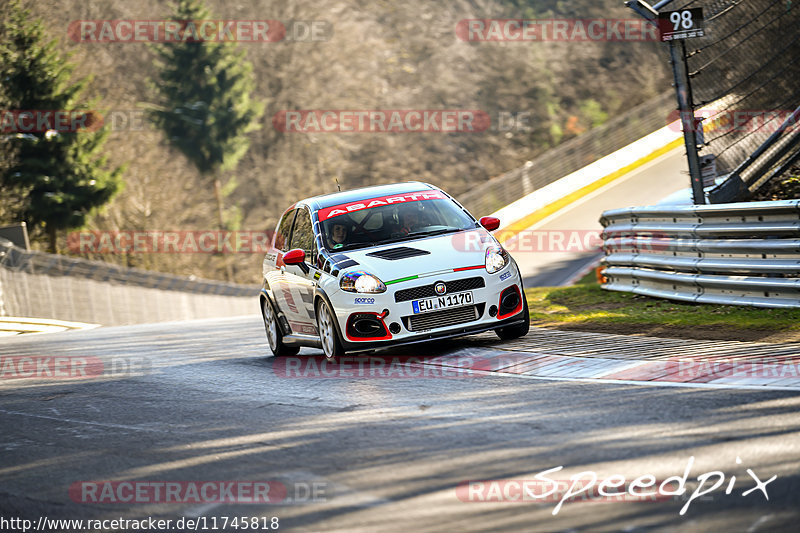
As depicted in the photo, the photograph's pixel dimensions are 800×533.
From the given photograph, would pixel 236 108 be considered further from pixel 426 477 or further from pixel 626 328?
pixel 426 477

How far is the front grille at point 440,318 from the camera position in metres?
9.87

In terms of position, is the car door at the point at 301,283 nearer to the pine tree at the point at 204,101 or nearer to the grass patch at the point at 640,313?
the grass patch at the point at 640,313

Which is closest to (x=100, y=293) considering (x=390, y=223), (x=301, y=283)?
(x=301, y=283)

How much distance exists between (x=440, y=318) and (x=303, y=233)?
2.53 m

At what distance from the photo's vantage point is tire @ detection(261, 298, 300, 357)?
12320mm

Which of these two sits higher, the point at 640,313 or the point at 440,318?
the point at 440,318

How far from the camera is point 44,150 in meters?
48.2

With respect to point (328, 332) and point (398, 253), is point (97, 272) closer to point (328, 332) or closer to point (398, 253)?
point (328, 332)

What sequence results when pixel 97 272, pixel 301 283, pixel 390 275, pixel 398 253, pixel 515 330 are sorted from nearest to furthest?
1. pixel 390 275
2. pixel 398 253
3. pixel 515 330
4. pixel 301 283
5. pixel 97 272

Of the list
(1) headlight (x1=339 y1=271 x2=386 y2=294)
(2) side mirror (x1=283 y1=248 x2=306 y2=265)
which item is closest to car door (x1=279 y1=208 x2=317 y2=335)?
(2) side mirror (x1=283 y1=248 x2=306 y2=265)

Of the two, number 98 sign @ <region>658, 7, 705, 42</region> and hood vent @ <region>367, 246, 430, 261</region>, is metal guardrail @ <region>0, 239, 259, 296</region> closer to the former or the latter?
hood vent @ <region>367, 246, 430, 261</region>

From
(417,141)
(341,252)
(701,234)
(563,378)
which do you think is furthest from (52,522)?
(417,141)

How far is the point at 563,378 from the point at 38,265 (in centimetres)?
3063

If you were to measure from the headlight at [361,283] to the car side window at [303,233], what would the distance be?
3.99ft
